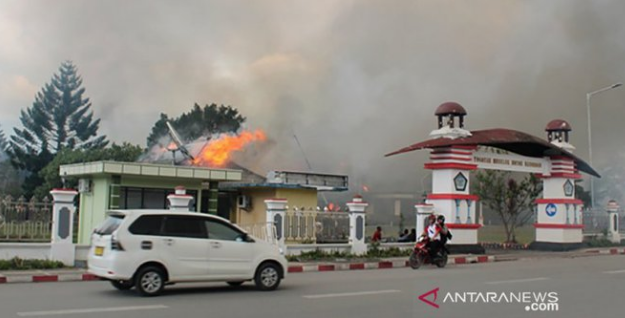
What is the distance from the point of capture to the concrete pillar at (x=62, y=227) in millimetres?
16656

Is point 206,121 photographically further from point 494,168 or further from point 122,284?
point 122,284

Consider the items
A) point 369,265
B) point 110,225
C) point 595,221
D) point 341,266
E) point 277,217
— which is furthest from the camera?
point 595,221

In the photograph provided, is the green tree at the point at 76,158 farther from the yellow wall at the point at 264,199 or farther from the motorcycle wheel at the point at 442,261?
the motorcycle wheel at the point at 442,261

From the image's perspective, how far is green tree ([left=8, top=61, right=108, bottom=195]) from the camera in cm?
6481

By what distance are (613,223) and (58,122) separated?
53943mm

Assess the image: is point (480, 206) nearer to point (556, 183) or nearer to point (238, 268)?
point (556, 183)

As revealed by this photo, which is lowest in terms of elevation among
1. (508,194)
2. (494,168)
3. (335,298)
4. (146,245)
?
(335,298)

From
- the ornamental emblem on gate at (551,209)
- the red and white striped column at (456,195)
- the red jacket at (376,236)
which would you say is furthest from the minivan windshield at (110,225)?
the ornamental emblem on gate at (551,209)

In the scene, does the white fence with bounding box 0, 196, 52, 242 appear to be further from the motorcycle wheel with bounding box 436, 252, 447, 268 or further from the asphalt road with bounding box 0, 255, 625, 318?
the motorcycle wheel with bounding box 436, 252, 447, 268

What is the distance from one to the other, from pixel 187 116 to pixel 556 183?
4147 centimetres

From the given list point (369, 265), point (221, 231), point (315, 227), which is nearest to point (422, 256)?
point (369, 265)

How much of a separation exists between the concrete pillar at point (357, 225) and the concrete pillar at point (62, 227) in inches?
346

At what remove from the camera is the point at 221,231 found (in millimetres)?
12422

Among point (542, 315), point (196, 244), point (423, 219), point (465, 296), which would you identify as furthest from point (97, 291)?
point (423, 219)
